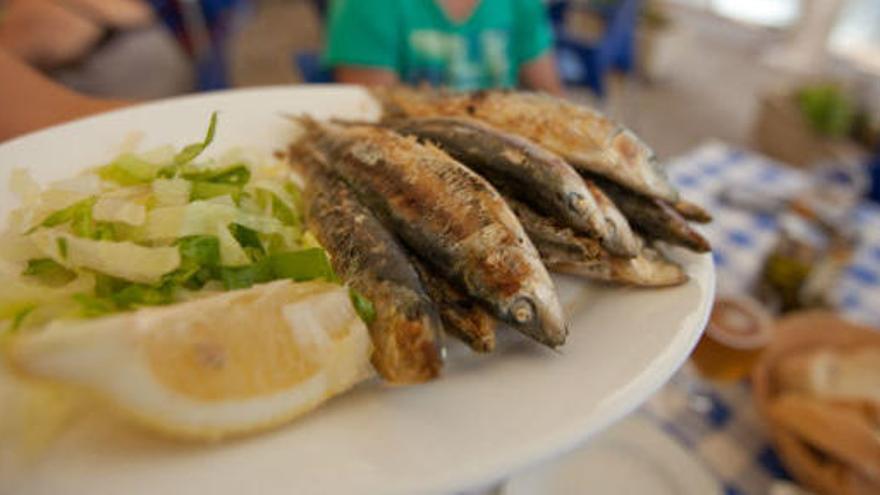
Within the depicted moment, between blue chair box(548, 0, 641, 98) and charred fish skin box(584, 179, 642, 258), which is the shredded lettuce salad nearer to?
charred fish skin box(584, 179, 642, 258)

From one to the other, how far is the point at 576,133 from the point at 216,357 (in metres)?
0.60

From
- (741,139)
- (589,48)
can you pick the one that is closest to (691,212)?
(589,48)

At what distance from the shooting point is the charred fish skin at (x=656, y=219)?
825 millimetres

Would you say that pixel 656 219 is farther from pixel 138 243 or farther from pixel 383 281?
pixel 138 243

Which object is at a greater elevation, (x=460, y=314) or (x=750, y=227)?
(x=460, y=314)

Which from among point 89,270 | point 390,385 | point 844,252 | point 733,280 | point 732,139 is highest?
point 89,270

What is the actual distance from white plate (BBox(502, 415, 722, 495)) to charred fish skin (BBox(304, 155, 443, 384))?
0.51 metres

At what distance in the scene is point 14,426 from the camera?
0.50 meters

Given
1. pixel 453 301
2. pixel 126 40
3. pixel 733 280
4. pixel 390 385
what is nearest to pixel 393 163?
pixel 453 301

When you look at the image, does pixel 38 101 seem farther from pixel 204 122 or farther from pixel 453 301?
pixel 453 301

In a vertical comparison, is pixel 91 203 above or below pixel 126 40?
above

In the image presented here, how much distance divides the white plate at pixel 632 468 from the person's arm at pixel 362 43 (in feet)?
4.21

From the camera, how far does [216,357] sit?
1.74 ft

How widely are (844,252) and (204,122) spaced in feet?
4.93
